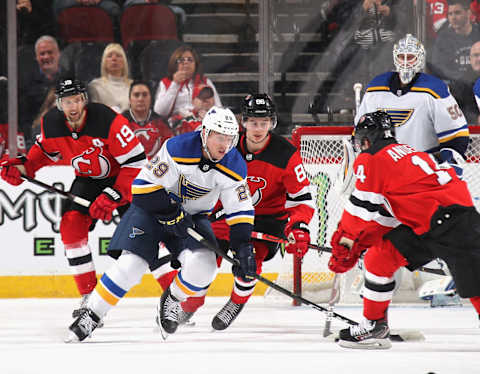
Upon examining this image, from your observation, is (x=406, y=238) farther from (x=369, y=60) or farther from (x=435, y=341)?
(x=369, y=60)

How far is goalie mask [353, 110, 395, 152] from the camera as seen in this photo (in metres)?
2.94

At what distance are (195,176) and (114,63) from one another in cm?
257

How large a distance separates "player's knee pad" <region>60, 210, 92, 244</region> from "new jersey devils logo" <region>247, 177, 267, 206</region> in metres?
0.81

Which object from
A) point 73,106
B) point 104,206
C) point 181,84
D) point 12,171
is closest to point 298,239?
point 104,206

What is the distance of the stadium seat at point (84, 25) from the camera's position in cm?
549

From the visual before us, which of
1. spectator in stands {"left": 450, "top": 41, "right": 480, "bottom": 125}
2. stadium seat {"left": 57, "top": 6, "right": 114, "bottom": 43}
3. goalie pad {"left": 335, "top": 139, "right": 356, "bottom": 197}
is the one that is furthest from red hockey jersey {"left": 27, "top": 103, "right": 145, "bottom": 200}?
spectator in stands {"left": 450, "top": 41, "right": 480, "bottom": 125}

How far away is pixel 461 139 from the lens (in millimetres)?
3848

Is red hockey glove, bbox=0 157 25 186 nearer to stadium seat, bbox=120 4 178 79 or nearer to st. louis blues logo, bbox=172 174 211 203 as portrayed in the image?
st. louis blues logo, bbox=172 174 211 203

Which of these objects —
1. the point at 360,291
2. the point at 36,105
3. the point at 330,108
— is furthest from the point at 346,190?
the point at 36,105

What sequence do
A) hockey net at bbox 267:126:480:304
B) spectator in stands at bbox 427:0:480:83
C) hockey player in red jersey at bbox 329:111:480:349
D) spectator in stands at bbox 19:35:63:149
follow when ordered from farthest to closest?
spectator in stands at bbox 427:0:480:83 < spectator in stands at bbox 19:35:63:149 < hockey net at bbox 267:126:480:304 < hockey player in red jersey at bbox 329:111:480:349

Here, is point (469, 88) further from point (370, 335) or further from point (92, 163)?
point (370, 335)

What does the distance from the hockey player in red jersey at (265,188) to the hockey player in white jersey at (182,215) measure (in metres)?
0.34

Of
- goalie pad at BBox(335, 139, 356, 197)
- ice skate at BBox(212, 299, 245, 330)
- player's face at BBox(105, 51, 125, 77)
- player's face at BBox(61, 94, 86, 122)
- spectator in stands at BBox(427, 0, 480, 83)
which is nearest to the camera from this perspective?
ice skate at BBox(212, 299, 245, 330)

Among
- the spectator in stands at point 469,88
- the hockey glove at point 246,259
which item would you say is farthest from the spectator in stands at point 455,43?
the hockey glove at point 246,259
